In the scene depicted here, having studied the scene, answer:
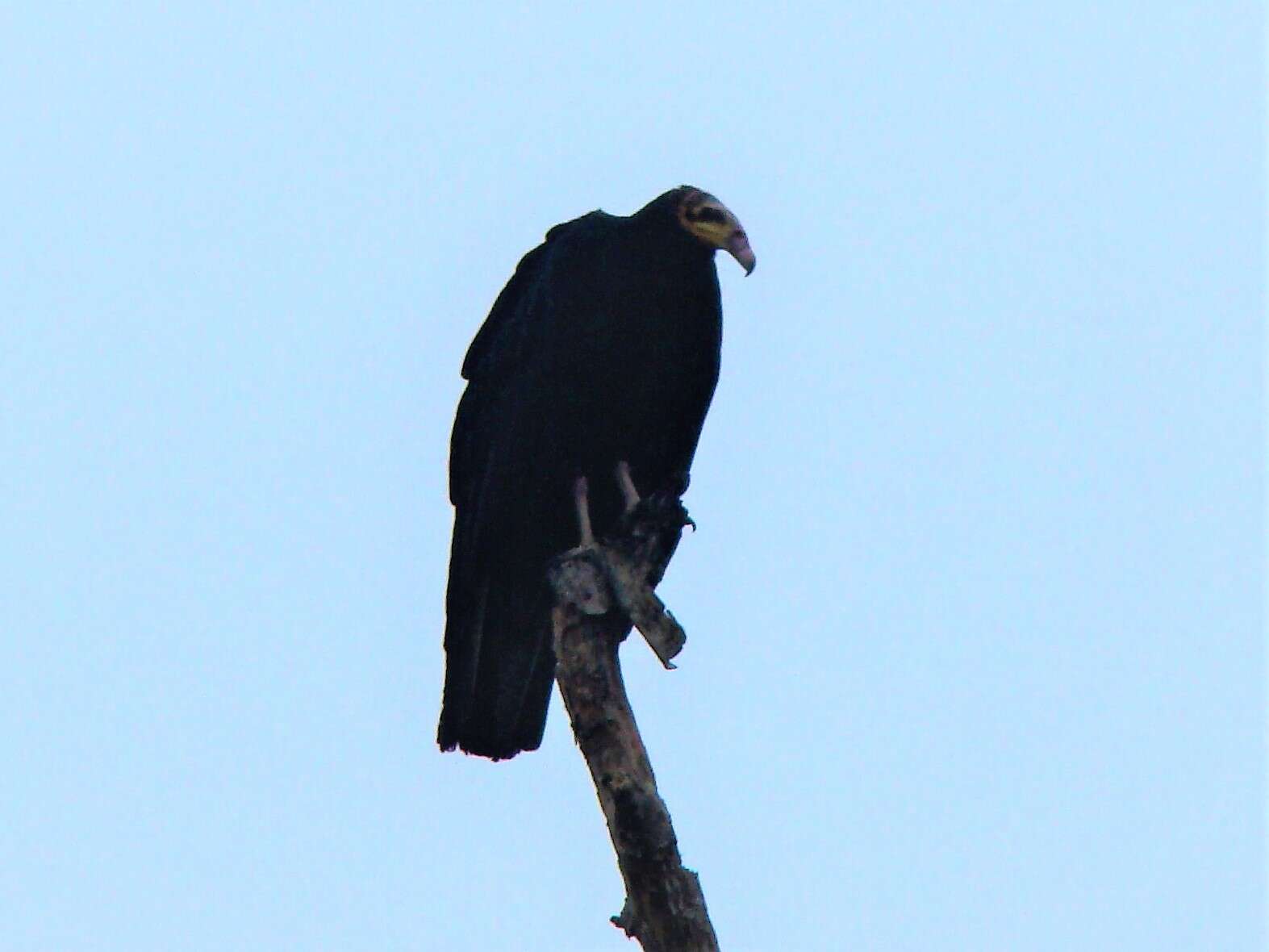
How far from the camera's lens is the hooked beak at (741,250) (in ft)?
18.1

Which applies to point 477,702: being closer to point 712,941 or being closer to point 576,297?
point 576,297

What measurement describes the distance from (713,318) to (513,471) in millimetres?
762

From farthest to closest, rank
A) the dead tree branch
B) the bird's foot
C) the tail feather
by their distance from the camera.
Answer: the tail feather < the bird's foot < the dead tree branch

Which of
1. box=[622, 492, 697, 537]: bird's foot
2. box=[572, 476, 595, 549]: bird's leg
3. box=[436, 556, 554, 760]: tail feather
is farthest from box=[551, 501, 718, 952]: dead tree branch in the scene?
box=[436, 556, 554, 760]: tail feather

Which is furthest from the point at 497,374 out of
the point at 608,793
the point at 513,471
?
the point at 608,793

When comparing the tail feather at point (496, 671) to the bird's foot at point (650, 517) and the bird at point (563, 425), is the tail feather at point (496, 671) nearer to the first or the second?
the bird at point (563, 425)

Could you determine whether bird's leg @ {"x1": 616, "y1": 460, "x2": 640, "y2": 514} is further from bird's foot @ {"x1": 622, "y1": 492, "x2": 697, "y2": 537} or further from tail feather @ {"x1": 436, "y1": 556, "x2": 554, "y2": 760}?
bird's foot @ {"x1": 622, "y1": 492, "x2": 697, "y2": 537}

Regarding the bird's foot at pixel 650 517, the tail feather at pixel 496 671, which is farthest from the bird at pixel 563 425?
the bird's foot at pixel 650 517

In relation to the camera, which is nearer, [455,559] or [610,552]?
[610,552]

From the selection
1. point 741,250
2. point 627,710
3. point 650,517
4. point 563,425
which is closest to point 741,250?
point 741,250

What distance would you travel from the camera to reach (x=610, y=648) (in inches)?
169

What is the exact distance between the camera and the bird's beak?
18.1ft

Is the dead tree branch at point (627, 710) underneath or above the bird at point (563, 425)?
underneath

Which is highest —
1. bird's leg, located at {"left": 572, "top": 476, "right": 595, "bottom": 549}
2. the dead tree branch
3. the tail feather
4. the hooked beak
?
the hooked beak
